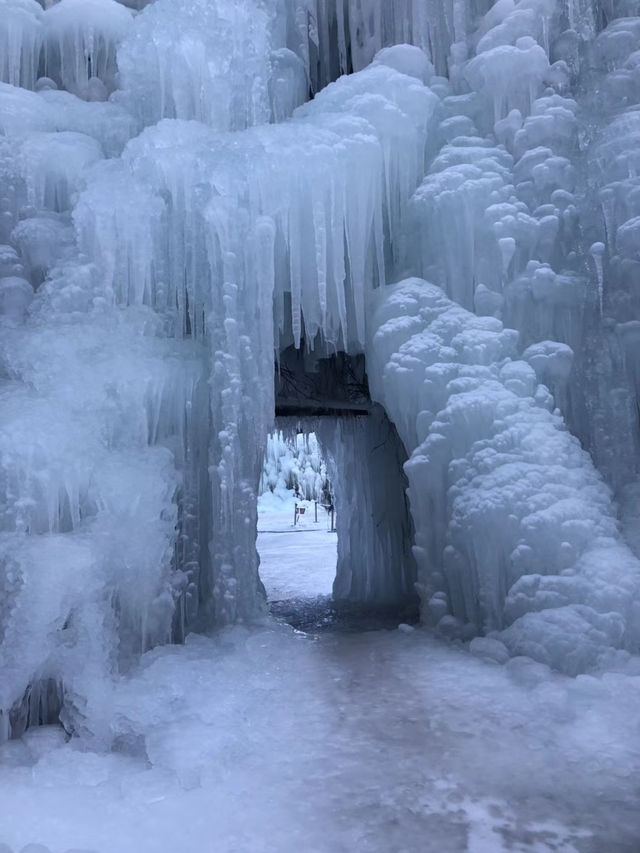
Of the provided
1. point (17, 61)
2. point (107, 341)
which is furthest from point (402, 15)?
point (107, 341)

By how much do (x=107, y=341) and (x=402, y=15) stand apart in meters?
4.56

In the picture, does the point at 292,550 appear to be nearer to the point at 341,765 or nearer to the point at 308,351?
the point at 308,351

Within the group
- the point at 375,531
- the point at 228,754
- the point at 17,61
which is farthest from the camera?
the point at 375,531

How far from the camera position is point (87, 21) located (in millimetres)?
6938

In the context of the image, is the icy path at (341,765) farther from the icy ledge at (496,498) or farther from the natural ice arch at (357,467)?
the natural ice arch at (357,467)

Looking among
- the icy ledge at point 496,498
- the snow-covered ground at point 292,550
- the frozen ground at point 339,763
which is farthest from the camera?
the snow-covered ground at point 292,550

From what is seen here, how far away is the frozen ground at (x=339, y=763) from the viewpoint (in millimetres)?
2783

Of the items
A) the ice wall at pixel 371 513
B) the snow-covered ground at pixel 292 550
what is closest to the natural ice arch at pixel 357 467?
the ice wall at pixel 371 513

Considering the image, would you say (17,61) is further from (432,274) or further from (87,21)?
(432,274)

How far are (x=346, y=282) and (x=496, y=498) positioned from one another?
258cm

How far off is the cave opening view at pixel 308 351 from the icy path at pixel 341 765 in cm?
4

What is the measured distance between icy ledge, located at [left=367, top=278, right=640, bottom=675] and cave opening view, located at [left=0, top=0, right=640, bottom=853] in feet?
0.08

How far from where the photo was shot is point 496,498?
5.16 m

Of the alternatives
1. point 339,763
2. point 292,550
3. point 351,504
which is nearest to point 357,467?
point 351,504
